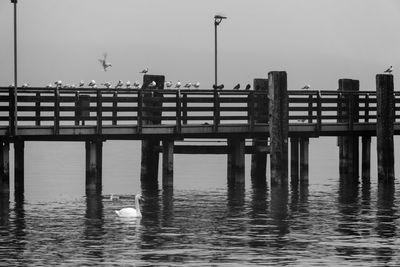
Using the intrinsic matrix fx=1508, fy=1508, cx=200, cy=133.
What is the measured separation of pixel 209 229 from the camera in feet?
131

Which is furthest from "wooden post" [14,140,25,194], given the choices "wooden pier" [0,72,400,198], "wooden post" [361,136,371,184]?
"wooden post" [361,136,371,184]

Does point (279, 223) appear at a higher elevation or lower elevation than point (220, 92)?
lower

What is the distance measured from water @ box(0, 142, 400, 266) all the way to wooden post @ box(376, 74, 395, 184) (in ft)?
4.70

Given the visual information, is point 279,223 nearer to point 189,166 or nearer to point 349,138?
point 349,138

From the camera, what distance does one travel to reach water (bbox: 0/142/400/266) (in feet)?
112

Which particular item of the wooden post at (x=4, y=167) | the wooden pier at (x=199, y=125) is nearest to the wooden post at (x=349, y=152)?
the wooden pier at (x=199, y=125)

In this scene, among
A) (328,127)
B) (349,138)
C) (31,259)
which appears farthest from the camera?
(349,138)

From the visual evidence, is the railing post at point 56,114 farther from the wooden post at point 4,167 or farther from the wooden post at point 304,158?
the wooden post at point 304,158

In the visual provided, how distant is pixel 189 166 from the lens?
93.4 meters

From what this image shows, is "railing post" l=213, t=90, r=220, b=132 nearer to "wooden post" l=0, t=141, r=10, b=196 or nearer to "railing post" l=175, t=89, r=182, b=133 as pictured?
"railing post" l=175, t=89, r=182, b=133

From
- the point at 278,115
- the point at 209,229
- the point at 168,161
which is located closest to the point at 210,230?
the point at 209,229

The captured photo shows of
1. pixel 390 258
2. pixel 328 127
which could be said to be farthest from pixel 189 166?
pixel 390 258

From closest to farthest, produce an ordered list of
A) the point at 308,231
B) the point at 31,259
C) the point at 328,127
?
1. the point at 31,259
2. the point at 308,231
3. the point at 328,127

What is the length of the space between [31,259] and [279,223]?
9978mm
